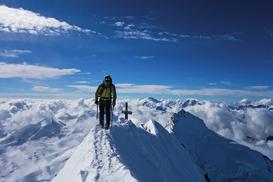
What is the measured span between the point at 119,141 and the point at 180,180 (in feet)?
20.3

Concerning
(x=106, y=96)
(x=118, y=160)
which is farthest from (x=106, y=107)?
(x=118, y=160)

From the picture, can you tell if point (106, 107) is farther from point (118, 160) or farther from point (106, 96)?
point (118, 160)

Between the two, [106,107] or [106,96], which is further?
[106,107]

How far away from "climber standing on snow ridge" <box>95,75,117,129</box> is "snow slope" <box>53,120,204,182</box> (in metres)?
1.58

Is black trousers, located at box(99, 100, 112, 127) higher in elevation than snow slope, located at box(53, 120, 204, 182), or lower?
higher

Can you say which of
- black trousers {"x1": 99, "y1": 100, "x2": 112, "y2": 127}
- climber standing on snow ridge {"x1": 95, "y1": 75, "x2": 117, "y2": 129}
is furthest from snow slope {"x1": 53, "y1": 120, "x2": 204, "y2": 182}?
climber standing on snow ridge {"x1": 95, "y1": 75, "x2": 117, "y2": 129}

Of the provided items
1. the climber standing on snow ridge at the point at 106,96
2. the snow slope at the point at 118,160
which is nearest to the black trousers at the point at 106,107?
the climber standing on snow ridge at the point at 106,96

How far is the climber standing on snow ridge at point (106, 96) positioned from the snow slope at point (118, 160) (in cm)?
158

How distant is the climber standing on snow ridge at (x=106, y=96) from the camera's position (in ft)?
90.4

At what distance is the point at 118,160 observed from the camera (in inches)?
778

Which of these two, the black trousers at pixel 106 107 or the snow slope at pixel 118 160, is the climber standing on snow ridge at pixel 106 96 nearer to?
the black trousers at pixel 106 107

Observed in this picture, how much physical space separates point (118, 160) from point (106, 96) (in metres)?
8.99

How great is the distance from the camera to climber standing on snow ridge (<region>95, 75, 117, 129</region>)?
90.4ft

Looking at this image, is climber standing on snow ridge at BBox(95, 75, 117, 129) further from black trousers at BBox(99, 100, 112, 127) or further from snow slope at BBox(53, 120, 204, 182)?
snow slope at BBox(53, 120, 204, 182)
